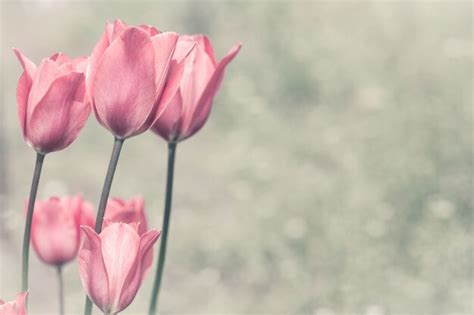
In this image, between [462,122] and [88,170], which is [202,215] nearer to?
[88,170]

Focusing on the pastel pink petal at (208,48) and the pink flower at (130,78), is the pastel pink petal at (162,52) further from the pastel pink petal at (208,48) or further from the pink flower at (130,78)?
the pastel pink petal at (208,48)

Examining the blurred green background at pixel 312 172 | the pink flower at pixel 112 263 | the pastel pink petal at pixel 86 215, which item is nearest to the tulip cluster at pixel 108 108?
the pink flower at pixel 112 263

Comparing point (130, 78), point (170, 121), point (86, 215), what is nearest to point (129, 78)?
point (130, 78)

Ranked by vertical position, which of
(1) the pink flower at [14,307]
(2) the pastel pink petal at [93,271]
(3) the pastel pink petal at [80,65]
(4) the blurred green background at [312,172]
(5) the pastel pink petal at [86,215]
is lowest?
(1) the pink flower at [14,307]

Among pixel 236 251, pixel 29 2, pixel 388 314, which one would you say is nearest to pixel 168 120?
pixel 388 314

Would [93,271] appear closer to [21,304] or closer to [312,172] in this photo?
[21,304]
